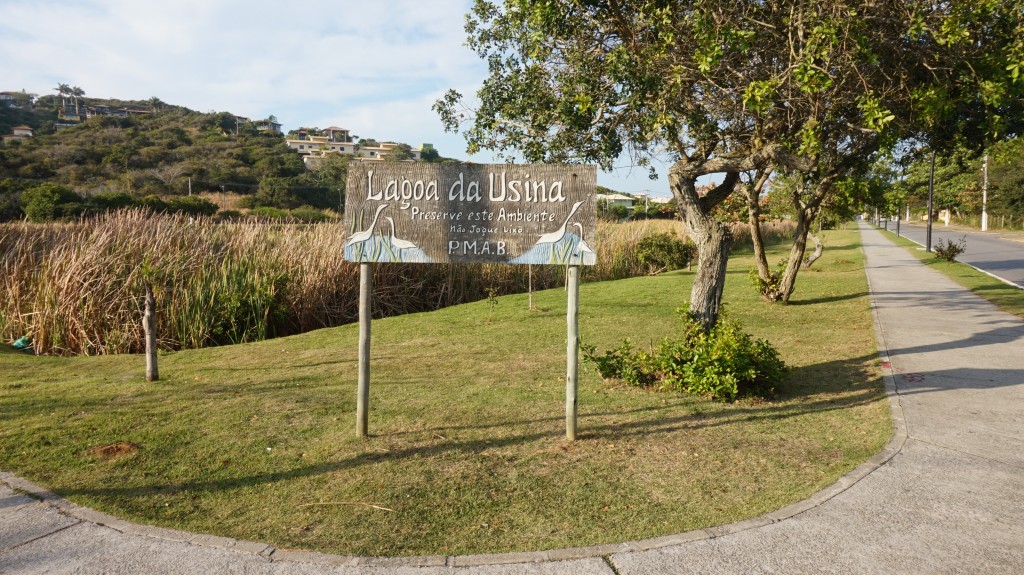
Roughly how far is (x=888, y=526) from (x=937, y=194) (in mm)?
72264

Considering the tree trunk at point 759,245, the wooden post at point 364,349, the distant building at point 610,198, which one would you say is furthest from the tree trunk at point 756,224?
the distant building at point 610,198

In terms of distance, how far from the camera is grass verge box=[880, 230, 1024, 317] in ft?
41.4

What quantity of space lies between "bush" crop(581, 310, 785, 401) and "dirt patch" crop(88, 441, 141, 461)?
13.6 ft

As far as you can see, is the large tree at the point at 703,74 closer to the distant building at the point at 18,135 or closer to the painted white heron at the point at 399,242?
the painted white heron at the point at 399,242

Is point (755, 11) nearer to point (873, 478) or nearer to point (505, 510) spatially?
point (873, 478)

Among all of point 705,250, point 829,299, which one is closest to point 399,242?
point 705,250

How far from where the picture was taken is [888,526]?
367 centimetres

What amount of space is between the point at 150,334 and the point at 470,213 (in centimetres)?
381

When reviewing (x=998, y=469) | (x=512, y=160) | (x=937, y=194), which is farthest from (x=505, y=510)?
(x=937, y=194)

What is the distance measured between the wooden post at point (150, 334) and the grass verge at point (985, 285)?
43.6 ft

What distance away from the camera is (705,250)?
7.10 meters

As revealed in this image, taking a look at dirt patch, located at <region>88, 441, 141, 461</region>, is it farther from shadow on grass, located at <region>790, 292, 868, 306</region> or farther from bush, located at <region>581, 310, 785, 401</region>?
shadow on grass, located at <region>790, 292, 868, 306</region>

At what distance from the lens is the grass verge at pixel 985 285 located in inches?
497

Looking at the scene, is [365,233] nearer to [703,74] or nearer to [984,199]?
[703,74]
